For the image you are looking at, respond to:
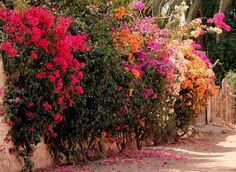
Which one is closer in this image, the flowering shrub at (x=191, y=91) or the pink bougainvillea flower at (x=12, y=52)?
the pink bougainvillea flower at (x=12, y=52)

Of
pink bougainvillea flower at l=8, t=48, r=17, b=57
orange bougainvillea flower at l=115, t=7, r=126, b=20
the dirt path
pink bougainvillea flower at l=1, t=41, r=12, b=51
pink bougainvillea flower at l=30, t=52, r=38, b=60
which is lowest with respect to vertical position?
the dirt path

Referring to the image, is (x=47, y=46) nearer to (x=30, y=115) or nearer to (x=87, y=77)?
(x=30, y=115)

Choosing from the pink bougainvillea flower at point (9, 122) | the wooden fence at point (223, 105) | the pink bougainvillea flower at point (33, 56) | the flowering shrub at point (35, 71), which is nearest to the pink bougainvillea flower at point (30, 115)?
the flowering shrub at point (35, 71)

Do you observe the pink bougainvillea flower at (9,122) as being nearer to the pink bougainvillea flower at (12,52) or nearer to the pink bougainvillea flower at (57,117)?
the pink bougainvillea flower at (57,117)

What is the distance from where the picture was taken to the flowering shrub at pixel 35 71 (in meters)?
7.34

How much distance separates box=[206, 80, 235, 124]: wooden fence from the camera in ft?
65.9

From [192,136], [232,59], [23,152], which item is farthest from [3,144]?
[232,59]

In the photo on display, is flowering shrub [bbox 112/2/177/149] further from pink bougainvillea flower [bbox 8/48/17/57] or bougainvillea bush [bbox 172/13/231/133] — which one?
pink bougainvillea flower [bbox 8/48/17/57]

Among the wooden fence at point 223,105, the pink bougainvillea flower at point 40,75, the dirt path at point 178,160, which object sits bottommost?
the dirt path at point 178,160

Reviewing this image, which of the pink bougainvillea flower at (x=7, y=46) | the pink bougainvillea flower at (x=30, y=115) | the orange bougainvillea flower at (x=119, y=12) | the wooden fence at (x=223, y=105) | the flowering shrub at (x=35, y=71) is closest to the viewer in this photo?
the pink bougainvillea flower at (x=7, y=46)

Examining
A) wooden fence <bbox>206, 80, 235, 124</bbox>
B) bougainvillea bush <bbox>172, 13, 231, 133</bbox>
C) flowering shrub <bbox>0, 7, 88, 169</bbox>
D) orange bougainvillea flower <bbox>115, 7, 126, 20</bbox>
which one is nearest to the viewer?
flowering shrub <bbox>0, 7, 88, 169</bbox>

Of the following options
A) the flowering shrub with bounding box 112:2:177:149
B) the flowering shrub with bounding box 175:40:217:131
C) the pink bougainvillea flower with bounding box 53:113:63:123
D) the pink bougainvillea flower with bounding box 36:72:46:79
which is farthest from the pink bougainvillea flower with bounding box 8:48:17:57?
the flowering shrub with bounding box 175:40:217:131

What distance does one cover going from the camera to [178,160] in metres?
9.89

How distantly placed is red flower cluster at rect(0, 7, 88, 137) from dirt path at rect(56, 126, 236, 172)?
3.78ft
